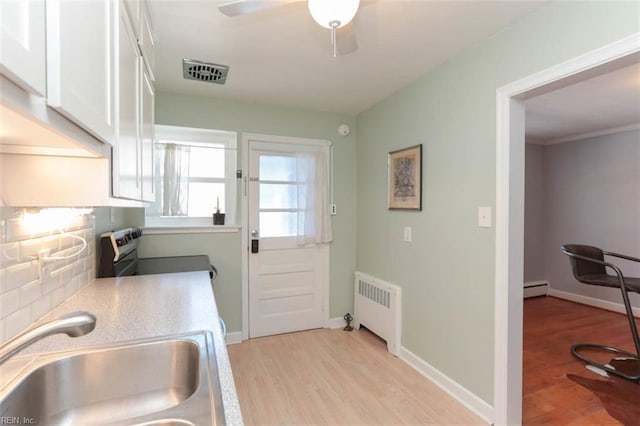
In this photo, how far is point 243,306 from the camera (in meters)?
2.95

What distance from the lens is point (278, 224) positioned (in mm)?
3100

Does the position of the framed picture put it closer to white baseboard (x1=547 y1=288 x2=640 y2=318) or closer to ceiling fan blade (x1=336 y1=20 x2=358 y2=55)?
ceiling fan blade (x1=336 y1=20 x2=358 y2=55)

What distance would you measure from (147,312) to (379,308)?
6.82ft

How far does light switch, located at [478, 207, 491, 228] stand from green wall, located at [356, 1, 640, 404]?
0.03 m

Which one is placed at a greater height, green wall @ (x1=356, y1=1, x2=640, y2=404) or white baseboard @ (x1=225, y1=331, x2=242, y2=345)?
green wall @ (x1=356, y1=1, x2=640, y2=404)

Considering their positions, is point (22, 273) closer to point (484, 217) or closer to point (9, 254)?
point (9, 254)

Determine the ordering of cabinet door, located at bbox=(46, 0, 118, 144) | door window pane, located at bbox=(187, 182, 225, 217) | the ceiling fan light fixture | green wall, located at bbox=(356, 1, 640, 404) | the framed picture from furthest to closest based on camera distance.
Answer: door window pane, located at bbox=(187, 182, 225, 217) → the framed picture → green wall, located at bbox=(356, 1, 640, 404) → the ceiling fan light fixture → cabinet door, located at bbox=(46, 0, 118, 144)

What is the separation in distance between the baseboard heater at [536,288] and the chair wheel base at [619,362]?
1739mm

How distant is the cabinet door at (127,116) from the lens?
911mm

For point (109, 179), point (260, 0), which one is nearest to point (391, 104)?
point (260, 0)

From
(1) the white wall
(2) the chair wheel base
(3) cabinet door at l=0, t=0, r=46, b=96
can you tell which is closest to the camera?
(3) cabinet door at l=0, t=0, r=46, b=96

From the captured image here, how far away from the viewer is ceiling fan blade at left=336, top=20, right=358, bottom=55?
5.02 ft

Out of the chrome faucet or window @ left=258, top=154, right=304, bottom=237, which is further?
window @ left=258, top=154, right=304, bottom=237

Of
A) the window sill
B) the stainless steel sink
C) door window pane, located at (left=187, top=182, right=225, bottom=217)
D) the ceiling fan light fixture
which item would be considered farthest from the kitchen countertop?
the ceiling fan light fixture
